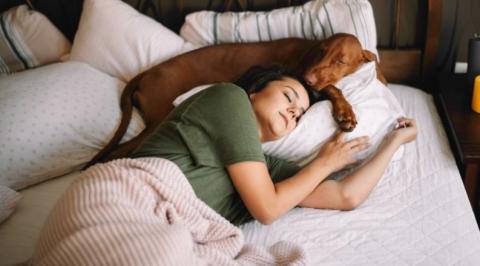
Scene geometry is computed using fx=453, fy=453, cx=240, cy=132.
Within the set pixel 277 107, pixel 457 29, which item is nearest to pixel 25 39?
pixel 277 107

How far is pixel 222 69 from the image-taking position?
1954 mm

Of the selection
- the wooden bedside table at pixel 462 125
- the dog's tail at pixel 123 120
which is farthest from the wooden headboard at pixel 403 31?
the dog's tail at pixel 123 120

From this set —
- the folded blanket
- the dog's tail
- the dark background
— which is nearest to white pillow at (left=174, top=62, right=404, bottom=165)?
the folded blanket

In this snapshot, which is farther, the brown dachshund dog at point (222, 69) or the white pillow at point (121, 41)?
the white pillow at point (121, 41)

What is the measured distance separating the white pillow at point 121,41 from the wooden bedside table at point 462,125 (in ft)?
3.65

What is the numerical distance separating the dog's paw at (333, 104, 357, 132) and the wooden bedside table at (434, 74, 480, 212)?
1.20ft

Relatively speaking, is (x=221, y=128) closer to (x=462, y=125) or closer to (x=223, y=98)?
(x=223, y=98)

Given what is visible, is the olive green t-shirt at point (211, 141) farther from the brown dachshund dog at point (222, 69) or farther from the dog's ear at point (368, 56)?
the dog's ear at point (368, 56)

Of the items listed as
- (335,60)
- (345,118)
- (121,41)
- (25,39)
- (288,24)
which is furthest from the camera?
(25,39)

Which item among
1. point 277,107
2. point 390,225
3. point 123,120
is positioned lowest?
point 390,225

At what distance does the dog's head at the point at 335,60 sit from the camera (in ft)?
5.61

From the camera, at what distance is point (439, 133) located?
1.68 meters

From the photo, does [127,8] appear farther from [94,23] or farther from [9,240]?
[9,240]

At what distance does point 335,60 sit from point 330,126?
34cm
